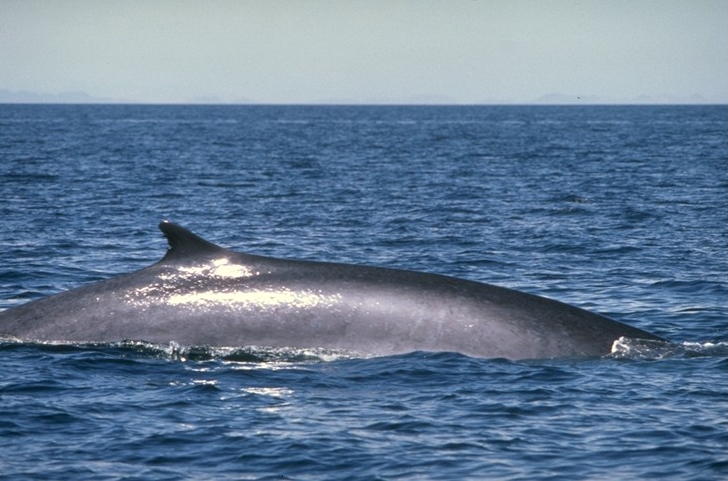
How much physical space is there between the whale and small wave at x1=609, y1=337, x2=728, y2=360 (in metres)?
0.21

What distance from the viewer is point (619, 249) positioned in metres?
27.6

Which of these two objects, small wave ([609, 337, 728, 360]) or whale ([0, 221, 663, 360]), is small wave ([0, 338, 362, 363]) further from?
small wave ([609, 337, 728, 360])

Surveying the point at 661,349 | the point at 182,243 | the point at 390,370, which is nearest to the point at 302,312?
the point at 390,370

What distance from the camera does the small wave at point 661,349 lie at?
48.1ft

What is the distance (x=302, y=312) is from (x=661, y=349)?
4688mm

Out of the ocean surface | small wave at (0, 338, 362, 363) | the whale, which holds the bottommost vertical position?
the ocean surface

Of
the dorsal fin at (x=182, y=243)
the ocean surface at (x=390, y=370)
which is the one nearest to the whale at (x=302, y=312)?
the dorsal fin at (x=182, y=243)

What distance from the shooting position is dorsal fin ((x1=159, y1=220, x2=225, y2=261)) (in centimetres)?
1397

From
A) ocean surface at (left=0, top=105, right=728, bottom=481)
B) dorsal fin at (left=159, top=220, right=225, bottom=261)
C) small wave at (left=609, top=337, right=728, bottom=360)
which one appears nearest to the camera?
ocean surface at (left=0, top=105, right=728, bottom=481)

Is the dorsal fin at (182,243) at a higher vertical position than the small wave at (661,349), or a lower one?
higher

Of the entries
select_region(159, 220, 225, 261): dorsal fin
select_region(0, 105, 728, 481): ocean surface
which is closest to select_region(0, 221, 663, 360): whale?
select_region(159, 220, 225, 261): dorsal fin

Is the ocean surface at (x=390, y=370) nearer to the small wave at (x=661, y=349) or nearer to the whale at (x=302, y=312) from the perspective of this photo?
the small wave at (x=661, y=349)

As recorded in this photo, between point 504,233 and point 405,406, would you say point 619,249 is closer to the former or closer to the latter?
point 504,233

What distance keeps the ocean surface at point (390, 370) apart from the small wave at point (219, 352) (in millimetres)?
23
